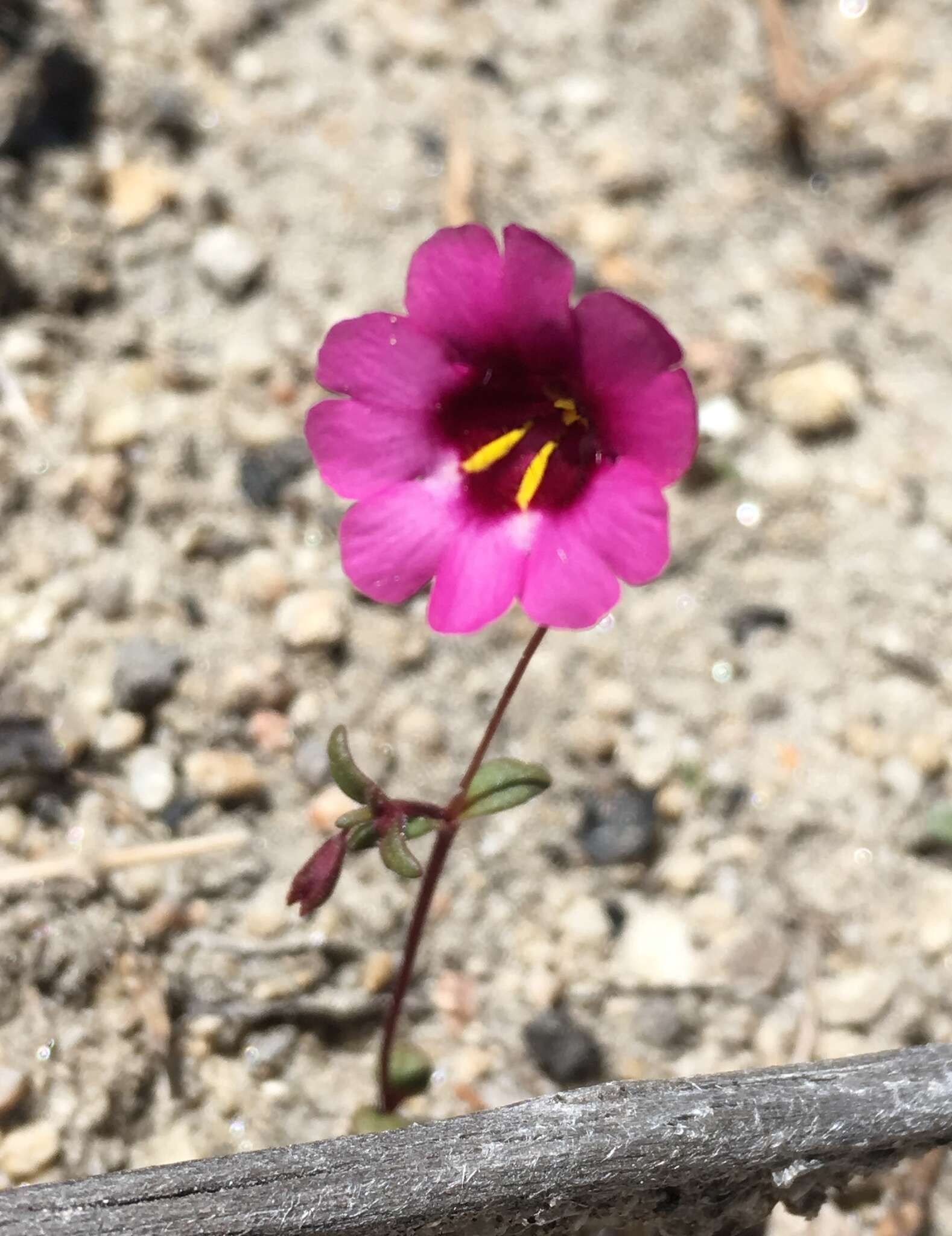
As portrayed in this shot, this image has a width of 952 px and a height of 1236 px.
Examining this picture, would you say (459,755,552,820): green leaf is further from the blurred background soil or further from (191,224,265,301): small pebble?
(191,224,265,301): small pebble

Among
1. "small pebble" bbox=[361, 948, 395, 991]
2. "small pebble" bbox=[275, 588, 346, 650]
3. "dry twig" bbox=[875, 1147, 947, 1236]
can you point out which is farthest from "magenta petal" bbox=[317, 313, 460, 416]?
"dry twig" bbox=[875, 1147, 947, 1236]

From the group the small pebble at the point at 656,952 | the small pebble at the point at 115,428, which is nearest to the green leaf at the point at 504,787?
the small pebble at the point at 656,952

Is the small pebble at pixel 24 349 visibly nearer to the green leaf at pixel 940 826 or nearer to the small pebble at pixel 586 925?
the small pebble at pixel 586 925

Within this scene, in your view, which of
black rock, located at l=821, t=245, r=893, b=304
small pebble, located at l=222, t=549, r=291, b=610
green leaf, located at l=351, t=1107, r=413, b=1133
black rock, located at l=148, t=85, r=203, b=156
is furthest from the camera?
black rock, located at l=821, t=245, r=893, b=304

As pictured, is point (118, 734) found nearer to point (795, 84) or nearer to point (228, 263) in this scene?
point (228, 263)

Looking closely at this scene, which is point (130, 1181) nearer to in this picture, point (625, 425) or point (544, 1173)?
point (544, 1173)

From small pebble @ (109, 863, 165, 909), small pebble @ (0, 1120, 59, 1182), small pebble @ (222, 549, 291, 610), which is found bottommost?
small pebble @ (0, 1120, 59, 1182)

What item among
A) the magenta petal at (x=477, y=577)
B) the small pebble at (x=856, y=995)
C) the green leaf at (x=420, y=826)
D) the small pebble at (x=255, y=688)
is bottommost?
the small pebble at (x=856, y=995)
